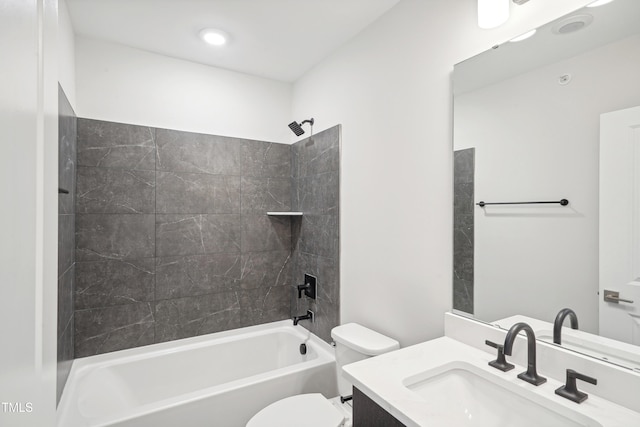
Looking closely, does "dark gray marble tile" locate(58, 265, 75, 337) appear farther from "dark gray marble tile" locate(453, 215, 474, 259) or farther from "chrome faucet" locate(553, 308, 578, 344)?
"chrome faucet" locate(553, 308, 578, 344)

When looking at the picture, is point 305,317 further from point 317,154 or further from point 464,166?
point 464,166

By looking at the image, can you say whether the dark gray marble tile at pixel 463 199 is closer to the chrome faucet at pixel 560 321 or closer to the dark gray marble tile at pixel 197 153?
the chrome faucet at pixel 560 321

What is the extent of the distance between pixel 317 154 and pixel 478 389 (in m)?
1.86

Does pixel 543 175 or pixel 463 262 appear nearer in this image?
pixel 543 175

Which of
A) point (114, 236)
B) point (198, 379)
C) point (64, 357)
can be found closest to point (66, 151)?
point (114, 236)

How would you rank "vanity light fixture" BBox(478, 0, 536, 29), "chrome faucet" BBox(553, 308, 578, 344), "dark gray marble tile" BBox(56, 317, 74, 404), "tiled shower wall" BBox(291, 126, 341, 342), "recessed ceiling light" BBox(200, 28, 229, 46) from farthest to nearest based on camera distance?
"tiled shower wall" BBox(291, 126, 341, 342), "recessed ceiling light" BBox(200, 28, 229, 46), "dark gray marble tile" BBox(56, 317, 74, 404), "vanity light fixture" BBox(478, 0, 536, 29), "chrome faucet" BBox(553, 308, 578, 344)

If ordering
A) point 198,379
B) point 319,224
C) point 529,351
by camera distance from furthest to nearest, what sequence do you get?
1. point 319,224
2. point 198,379
3. point 529,351

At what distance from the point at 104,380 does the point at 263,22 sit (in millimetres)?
2527

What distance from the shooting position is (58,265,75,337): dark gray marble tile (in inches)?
63.9

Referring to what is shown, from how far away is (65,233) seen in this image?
175cm

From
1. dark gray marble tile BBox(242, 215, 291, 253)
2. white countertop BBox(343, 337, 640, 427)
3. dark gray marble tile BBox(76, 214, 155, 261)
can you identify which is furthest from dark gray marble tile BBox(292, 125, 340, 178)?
white countertop BBox(343, 337, 640, 427)

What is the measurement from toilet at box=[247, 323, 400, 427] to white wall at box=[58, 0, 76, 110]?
2.03 m

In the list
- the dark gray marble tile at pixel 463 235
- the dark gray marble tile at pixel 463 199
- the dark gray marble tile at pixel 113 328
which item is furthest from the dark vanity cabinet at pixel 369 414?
the dark gray marble tile at pixel 113 328

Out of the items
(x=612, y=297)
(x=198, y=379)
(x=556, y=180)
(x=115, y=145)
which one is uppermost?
(x=115, y=145)
